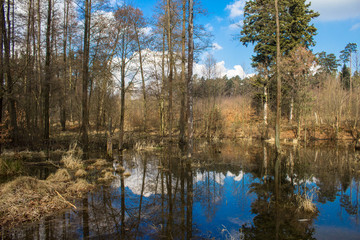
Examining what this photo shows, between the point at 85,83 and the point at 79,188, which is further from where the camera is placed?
→ the point at 85,83

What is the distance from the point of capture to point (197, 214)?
5.09 metres

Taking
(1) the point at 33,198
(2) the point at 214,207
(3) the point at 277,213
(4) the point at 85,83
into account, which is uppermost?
(4) the point at 85,83

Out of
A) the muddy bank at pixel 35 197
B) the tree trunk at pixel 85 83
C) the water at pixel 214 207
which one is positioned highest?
the tree trunk at pixel 85 83

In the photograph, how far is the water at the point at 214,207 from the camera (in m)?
4.21

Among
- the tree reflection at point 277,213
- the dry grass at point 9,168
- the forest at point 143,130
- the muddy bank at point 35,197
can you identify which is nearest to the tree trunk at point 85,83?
the forest at point 143,130

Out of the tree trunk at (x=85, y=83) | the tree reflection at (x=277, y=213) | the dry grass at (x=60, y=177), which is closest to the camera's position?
the tree reflection at (x=277, y=213)

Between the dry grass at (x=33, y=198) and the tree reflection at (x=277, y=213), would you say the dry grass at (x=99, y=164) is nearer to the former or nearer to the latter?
the dry grass at (x=33, y=198)

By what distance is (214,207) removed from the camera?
5.60 meters

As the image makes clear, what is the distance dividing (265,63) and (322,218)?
24.0 metres

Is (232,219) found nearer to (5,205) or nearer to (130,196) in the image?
(130,196)

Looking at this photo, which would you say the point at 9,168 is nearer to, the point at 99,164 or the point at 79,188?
the point at 99,164

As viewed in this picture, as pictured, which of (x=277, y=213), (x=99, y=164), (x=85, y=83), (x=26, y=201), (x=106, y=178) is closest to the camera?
(x=277, y=213)

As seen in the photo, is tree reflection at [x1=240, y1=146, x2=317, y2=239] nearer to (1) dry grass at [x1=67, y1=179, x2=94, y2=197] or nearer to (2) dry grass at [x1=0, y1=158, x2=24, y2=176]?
(1) dry grass at [x1=67, y1=179, x2=94, y2=197]

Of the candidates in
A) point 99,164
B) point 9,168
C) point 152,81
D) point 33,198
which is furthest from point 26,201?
point 152,81
